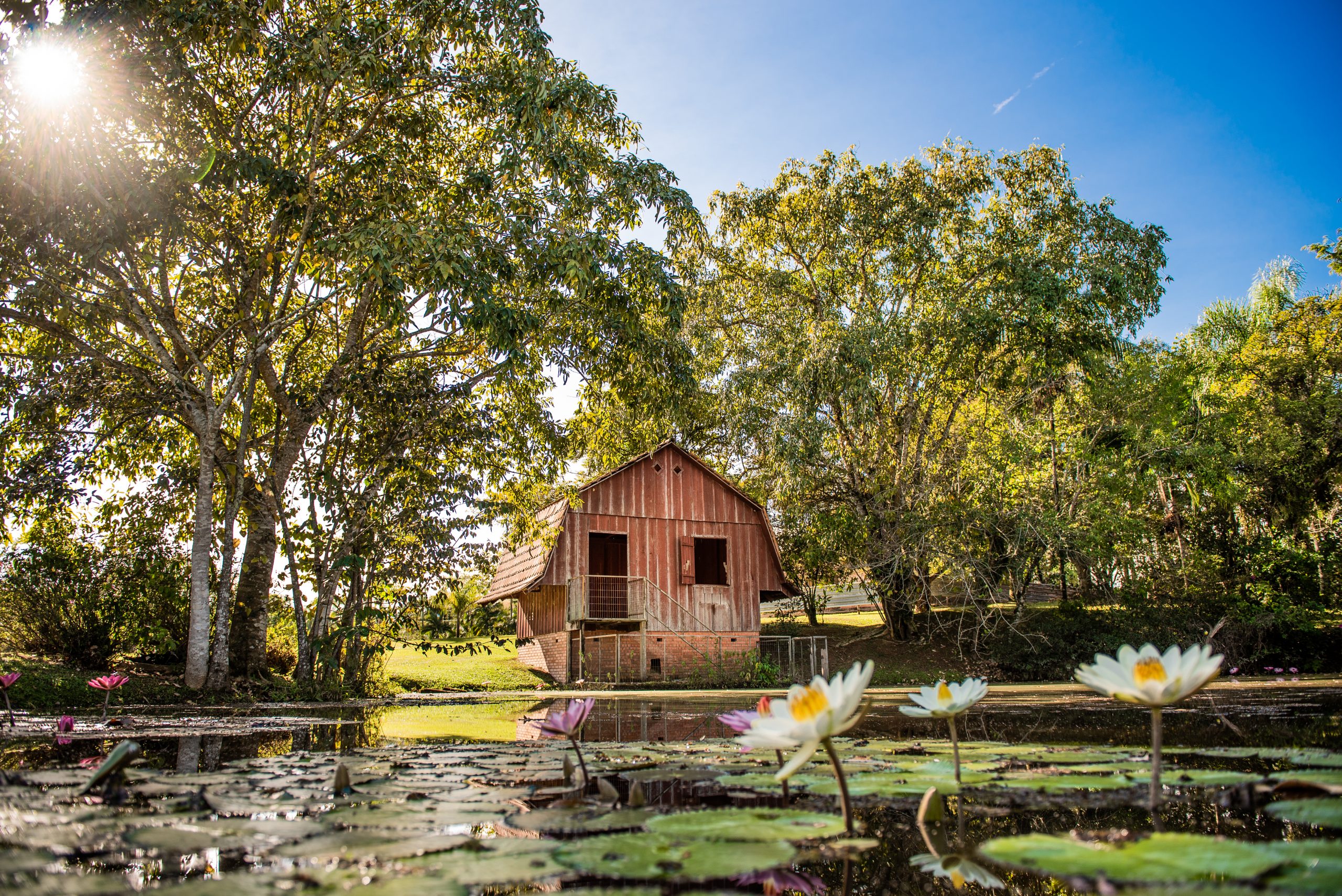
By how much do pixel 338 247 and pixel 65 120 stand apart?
2.70 m

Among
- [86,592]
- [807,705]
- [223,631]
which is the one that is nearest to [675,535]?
[223,631]

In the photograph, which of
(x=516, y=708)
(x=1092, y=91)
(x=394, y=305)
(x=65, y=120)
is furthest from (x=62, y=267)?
(x=1092, y=91)

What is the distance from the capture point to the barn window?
17.0 metres

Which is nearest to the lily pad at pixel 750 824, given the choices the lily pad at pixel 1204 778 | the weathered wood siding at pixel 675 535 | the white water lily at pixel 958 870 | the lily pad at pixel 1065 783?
the white water lily at pixel 958 870

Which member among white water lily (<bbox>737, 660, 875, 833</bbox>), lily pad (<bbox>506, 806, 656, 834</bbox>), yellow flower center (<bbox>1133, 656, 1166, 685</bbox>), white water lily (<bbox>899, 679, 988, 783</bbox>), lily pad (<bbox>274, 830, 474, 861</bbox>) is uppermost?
yellow flower center (<bbox>1133, 656, 1166, 685</bbox>)

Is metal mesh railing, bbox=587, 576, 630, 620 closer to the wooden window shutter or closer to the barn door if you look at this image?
the barn door

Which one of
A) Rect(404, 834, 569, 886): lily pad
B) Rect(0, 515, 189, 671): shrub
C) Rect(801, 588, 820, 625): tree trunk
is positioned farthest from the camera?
Rect(801, 588, 820, 625): tree trunk

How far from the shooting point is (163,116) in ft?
25.2

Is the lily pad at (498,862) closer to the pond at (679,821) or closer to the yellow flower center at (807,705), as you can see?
the pond at (679,821)

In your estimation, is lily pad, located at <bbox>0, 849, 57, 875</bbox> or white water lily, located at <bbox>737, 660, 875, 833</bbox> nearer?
lily pad, located at <bbox>0, 849, 57, 875</bbox>

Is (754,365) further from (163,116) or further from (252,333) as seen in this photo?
(163,116)

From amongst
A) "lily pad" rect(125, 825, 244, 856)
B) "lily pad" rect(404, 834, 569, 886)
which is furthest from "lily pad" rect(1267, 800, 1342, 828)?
"lily pad" rect(125, 825, 244, 856)

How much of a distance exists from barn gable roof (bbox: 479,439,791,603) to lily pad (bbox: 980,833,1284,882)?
13104mm

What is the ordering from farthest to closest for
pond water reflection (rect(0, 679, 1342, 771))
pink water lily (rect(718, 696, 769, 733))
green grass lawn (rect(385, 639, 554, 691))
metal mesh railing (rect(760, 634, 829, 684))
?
1. metal mesh railing (rect(760, 634, 829, 684))
2. green grass lawn (rect(385, 639, 554, 691))
3. pond water reflection (rect(0, 679, 1342, 771))
4. pink water lily (rect(718, 696, 769, 733))
